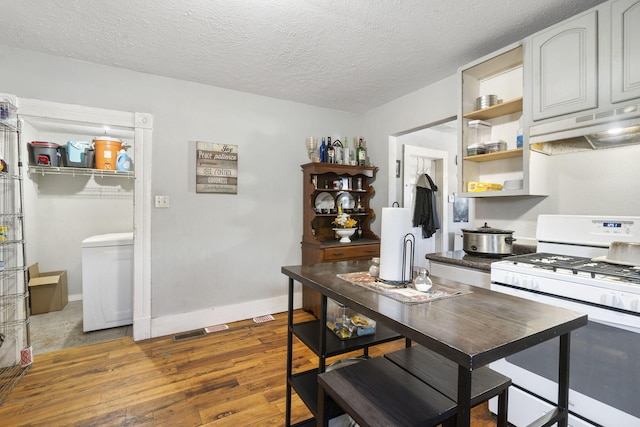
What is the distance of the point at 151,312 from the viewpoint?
2746 mm

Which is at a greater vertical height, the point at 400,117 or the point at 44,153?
the point at 400,117

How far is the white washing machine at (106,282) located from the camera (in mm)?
2809

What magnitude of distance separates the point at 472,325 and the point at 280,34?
211 cm

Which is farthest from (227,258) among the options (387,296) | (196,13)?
(387,296)

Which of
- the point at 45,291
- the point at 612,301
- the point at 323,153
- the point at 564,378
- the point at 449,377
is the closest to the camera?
the point at 564,378

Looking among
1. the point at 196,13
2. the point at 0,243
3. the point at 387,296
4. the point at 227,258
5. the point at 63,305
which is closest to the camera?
the point at 387,296

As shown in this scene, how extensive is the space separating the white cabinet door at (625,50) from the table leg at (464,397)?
178cm

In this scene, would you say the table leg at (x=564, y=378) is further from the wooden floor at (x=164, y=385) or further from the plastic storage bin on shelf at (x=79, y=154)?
the plastic storage bin on shelf at (x=79, y=154)

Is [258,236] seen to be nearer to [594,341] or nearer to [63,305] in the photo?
[63,305]

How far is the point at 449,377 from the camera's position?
1152 mm

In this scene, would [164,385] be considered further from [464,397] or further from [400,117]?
[400,117]

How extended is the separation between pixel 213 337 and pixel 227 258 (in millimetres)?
764

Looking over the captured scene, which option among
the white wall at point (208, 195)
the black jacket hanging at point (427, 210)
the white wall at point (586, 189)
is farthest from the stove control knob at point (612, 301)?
the black jacket hanging at point (427, 210)

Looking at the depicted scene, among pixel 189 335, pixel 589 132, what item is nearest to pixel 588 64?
pixel 589 132
